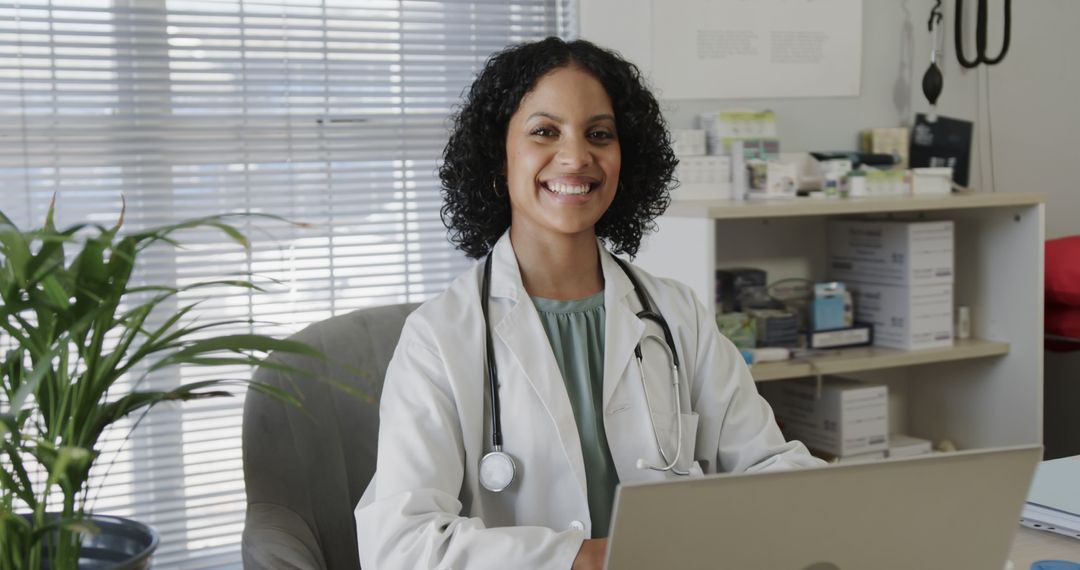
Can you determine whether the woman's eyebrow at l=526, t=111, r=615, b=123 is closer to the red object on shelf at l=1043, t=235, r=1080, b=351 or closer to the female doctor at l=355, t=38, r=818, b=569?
the female doctor at l=355, t=38, r=818, b=569

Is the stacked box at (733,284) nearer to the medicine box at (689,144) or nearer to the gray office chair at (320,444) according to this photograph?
the medicine box at (689,144)

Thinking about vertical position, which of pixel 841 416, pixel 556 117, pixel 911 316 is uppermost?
pixel 556 117

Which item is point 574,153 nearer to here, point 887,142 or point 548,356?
point 548,356

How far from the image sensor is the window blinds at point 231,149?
2467 millimetres

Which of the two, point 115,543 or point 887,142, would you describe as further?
point 887,142

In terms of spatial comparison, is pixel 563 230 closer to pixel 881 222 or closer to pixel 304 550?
pixel 304 550

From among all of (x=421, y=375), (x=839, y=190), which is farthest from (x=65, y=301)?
(x=839, y=190)

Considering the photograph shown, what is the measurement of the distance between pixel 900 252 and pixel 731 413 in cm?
146

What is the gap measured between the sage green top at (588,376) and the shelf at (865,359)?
1057 mm

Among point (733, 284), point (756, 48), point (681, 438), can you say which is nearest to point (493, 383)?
point (681, 438)

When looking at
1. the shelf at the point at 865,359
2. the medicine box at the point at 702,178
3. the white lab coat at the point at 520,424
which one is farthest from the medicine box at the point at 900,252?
the white lab coat at the point at 520,424

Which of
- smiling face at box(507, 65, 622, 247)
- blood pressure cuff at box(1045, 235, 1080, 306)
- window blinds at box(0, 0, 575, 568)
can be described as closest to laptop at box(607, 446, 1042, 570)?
smiling face at box(507, 65, 622, 247)

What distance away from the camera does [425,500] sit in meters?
1.38

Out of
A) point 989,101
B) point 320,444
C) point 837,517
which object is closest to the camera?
point 837,517
